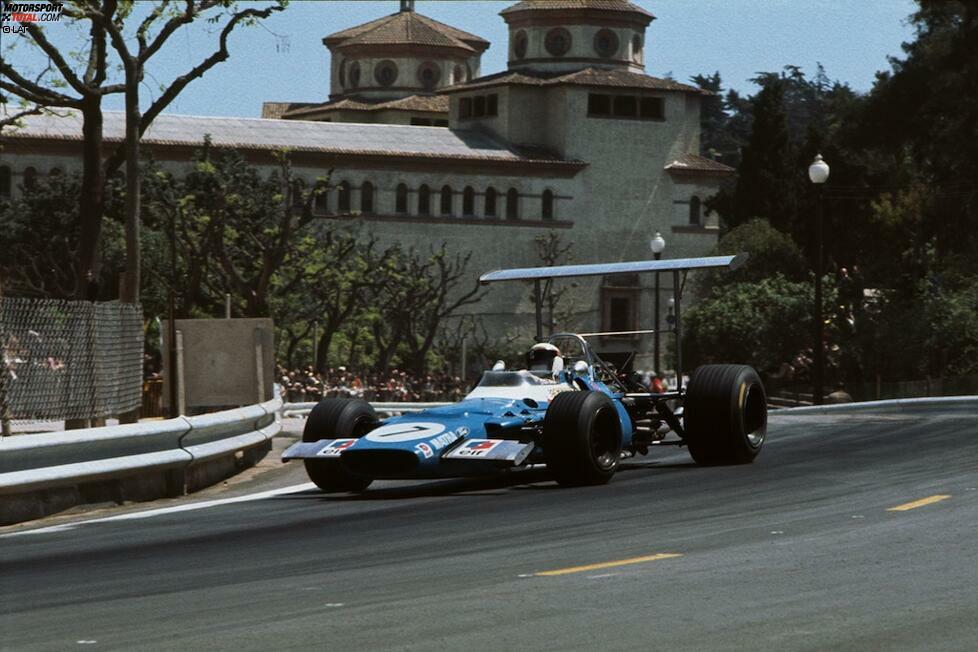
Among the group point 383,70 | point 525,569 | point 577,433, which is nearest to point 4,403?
point 577,433

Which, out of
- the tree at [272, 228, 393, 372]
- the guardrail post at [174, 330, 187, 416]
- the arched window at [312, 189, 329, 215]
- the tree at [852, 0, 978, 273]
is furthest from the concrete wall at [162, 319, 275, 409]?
the arched window at [312, 189, 329, 215]

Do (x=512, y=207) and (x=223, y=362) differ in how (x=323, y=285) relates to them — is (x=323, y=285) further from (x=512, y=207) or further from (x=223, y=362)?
(x=223, y=362)

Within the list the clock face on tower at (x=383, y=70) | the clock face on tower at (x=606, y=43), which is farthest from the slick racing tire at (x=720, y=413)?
the clock face on tower at (x=383, y=70)

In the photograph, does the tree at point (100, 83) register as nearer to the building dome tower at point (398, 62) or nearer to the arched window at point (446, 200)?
the arched window at point (446, 200)

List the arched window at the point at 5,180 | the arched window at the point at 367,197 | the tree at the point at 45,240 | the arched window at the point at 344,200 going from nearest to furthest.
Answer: the tree at the point at 45,240, the arched window at the point at 5,180, the arched window at the point at 344,200, the arched window at the point at 367,197

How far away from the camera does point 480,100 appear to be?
107188mm

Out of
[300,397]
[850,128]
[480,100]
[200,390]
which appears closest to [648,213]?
[480,100]

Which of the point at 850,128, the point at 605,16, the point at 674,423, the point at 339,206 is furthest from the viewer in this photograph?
the point at 605,16

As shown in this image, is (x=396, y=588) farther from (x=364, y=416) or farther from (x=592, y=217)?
(x=592, y=217)

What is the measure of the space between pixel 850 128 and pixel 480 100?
2447cm

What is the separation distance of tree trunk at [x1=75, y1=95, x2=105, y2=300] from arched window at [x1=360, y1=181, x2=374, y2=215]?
2659 inches

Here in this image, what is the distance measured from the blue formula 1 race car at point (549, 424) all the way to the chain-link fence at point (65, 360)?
214cm

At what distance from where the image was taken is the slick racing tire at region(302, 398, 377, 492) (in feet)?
55.6

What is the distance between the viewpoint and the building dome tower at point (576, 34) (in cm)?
10681
